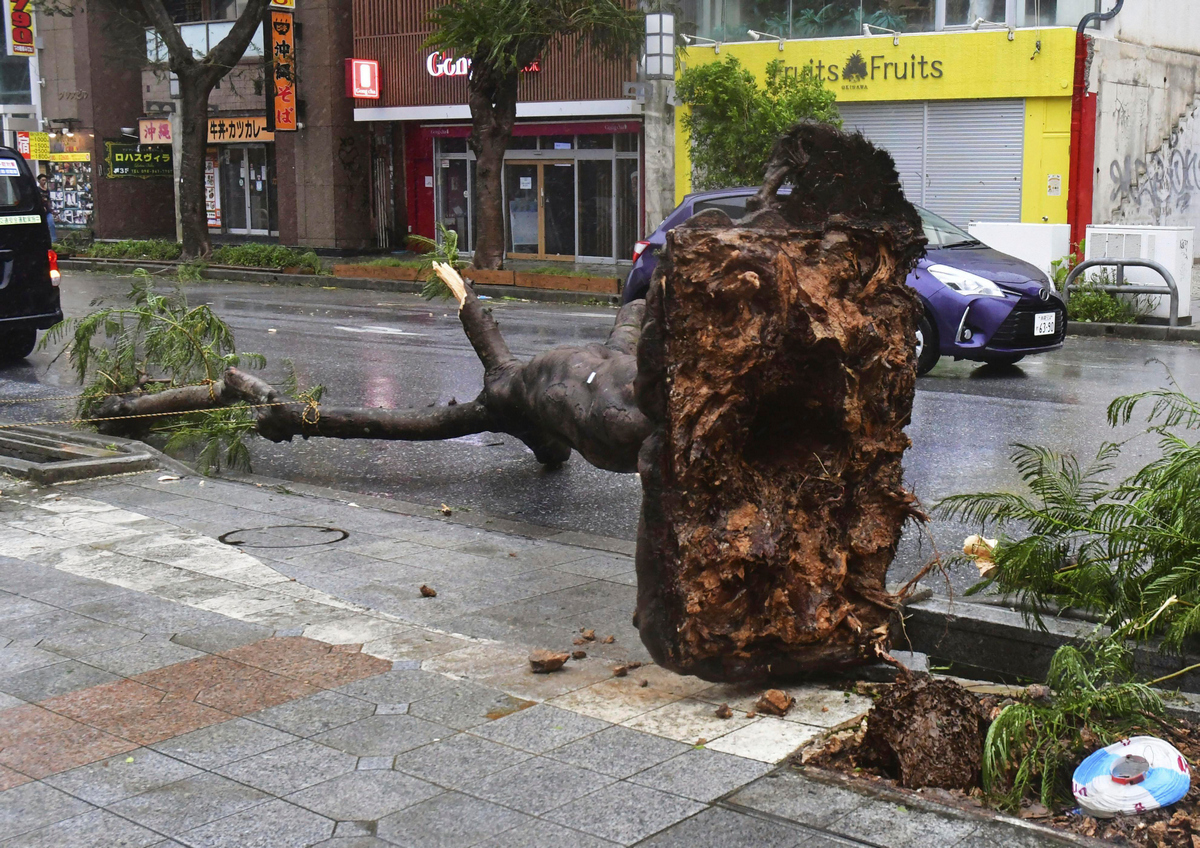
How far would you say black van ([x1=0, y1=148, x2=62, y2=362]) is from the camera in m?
13.4

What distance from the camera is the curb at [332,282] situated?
22344mm

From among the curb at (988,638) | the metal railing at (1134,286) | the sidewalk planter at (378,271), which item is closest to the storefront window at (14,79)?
the sidewalk planter at (378,271)

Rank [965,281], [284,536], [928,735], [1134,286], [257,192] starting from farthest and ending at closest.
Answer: [257,192] < [1134,286] < [965,281] < [284,536] < [928,735]

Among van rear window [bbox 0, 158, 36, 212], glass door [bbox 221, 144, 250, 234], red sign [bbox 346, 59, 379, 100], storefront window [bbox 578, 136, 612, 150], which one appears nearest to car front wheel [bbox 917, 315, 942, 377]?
van rear window [bbox 0, 158, 36, 212]

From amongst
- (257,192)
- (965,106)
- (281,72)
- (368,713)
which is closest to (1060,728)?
(368,713)

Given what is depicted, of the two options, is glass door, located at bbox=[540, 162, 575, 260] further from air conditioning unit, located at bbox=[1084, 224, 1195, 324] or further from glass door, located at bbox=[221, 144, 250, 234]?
air conditioning unit, located at bbox=[1084, 224, 1195, 324]

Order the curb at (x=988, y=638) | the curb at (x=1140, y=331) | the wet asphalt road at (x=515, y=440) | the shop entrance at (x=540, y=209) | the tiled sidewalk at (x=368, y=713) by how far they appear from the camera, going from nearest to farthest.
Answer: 1. the tiled sidewalk at (x=368, y=713)
2. the curb at (x=988, y=638)
3. the wet asphalt road at (x=515, y=440)
4. the curb at (x=1140, y=331)
5. the shop entrance at (x=540, y=209)

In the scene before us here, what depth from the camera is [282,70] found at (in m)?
30.3

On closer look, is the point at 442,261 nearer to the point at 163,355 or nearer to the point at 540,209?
the point at 163,355

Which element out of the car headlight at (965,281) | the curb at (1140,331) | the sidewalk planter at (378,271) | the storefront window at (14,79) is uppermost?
the storefront window at (14,79)

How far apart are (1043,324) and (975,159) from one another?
11.5 m

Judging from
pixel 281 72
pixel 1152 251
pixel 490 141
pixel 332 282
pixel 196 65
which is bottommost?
pixel 332 282

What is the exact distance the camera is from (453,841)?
350cm

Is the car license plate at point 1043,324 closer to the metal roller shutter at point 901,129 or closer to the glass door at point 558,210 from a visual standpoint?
the metal roller shutter at point 901,129
